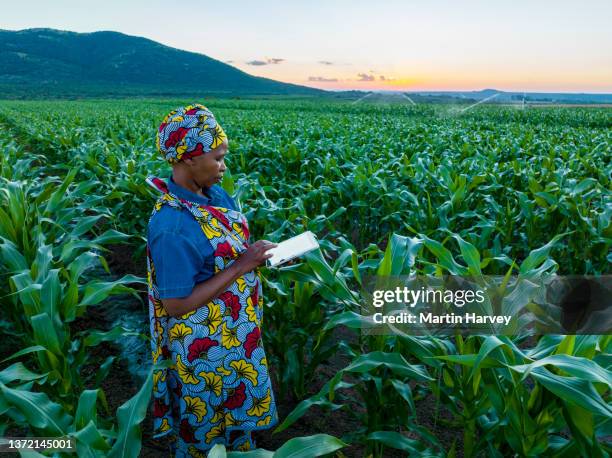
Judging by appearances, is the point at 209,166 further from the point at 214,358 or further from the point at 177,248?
the point at 214,358

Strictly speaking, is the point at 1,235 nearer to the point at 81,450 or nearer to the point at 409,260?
the point at 81,450

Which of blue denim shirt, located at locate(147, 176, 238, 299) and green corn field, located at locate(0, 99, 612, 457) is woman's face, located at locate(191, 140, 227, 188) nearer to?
blue denim shirt, located at locate(147, 176, 238, 299)

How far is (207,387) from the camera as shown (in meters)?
1.99

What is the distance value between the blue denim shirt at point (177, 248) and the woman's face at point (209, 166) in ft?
0.25

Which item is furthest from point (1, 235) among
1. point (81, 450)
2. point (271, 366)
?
point (81, 450)

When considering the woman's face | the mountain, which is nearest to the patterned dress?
the woman's face

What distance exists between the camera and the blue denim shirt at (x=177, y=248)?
170 cm

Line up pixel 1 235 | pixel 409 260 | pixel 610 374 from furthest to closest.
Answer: pixel 1 235, pixel 409 260, pixel 610 374

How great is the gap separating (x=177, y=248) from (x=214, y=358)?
1.71 feet

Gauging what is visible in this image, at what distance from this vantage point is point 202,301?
179 centimetres

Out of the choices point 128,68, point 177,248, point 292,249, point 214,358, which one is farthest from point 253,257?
point 128,68

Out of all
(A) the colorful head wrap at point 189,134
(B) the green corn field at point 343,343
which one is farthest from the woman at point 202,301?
(B) the green corn field at point 343,343

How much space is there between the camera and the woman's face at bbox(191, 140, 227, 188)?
1.76 meters

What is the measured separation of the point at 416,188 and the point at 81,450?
435 cm
